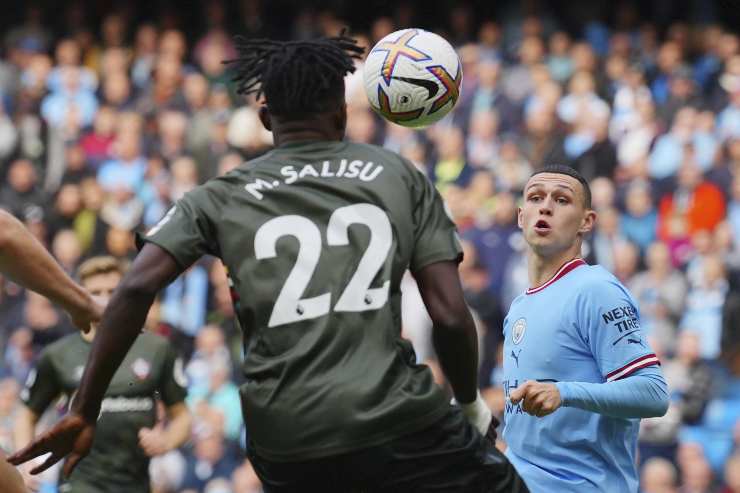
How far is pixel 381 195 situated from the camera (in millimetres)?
4770

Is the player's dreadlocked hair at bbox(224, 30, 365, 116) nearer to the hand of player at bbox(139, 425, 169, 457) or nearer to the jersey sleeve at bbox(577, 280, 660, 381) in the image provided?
the jersey sleeve at bbox(577, 280, 660, 381)

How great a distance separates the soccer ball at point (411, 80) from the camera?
6.38 meters

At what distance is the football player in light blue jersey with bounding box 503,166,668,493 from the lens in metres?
5.57

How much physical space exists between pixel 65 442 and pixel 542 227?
8.07ft

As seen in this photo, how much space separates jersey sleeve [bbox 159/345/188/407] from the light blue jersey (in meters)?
3.33

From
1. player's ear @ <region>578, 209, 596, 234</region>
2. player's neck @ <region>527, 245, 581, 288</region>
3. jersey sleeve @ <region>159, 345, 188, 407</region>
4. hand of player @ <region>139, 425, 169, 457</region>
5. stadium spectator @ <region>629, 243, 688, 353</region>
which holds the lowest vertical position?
stadium spectator @ <region>629, 243, 688, 353</region>

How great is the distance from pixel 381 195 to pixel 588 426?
5.26 feet

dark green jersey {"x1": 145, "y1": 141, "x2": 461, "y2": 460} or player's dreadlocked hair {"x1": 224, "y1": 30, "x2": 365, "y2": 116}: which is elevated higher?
player's dreadlocked hair {"x1": 224, "y1": 30, "x2": 365, "y2": 116}

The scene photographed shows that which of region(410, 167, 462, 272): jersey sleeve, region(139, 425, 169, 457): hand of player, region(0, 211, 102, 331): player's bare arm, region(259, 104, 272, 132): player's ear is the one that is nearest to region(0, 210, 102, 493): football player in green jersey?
region(0, 211, 102, 331): player's bare arm

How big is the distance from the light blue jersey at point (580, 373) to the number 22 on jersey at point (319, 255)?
135cm

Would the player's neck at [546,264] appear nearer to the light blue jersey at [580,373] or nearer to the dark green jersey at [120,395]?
Result: the light blue jersey at [580,373]

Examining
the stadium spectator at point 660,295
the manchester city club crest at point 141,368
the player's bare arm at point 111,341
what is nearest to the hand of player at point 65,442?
the player's bare arm at point 111,341

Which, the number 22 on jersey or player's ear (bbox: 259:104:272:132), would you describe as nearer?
the number 22 on jersey

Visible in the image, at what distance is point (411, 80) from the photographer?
253 inches
